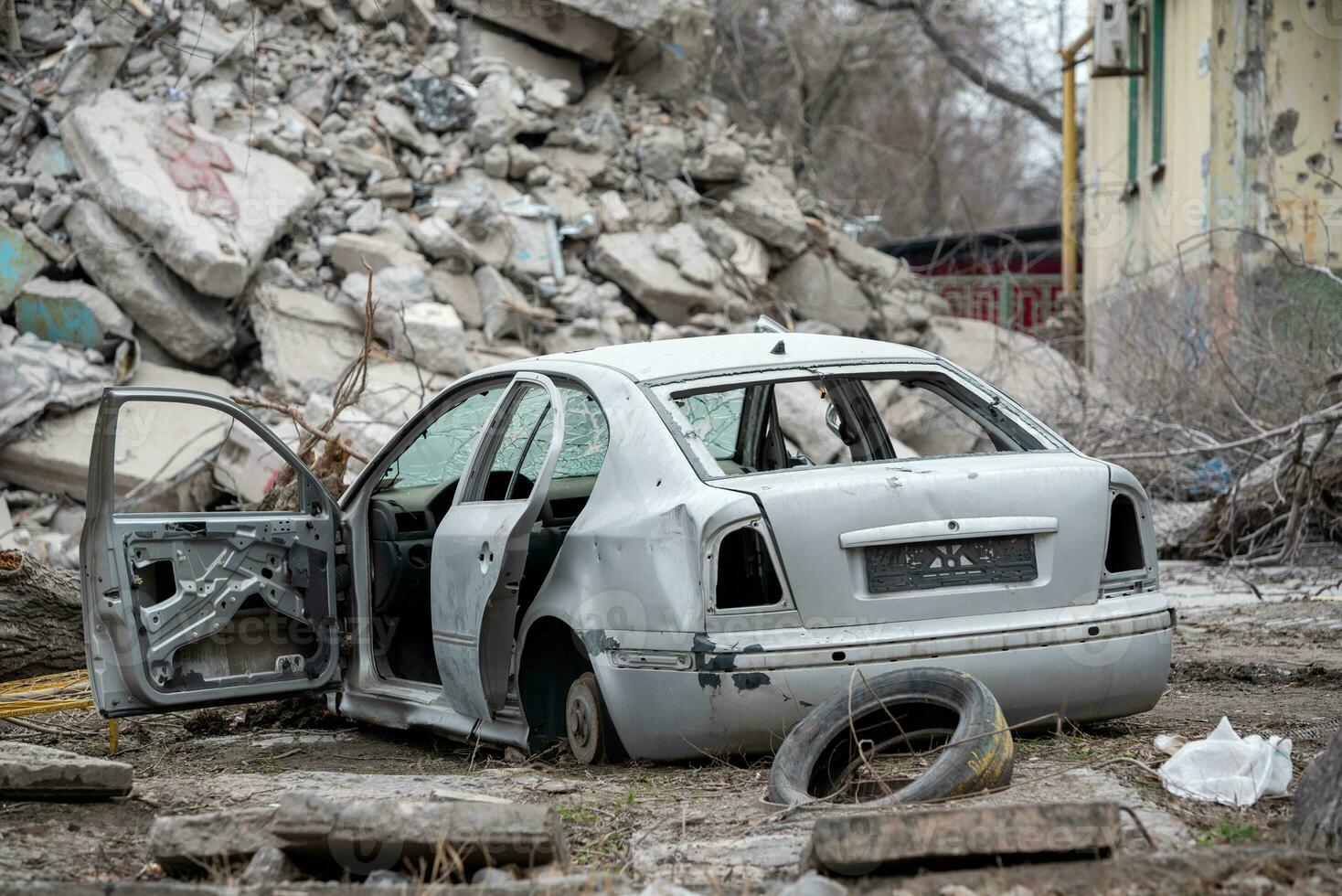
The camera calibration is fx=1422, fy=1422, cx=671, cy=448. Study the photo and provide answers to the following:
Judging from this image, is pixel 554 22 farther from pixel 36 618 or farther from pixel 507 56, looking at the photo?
pixel 36 618

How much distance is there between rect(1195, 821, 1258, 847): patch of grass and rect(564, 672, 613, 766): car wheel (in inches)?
71.1

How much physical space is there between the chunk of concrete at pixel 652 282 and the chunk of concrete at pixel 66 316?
4.78 metres

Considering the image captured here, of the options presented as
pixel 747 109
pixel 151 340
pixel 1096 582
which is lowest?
pixel 1096 582

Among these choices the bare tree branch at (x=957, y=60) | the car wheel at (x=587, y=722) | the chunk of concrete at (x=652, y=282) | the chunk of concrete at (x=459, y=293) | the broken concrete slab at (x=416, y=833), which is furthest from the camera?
the bare tree branch at (x=957, y=60)

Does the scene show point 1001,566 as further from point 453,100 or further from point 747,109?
point 747,109

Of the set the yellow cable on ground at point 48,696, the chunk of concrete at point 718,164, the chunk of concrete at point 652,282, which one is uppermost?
the chunk of concrete at point 718,164

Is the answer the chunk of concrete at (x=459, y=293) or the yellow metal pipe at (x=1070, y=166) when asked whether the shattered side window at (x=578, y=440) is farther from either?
the yellow metal pipe at (x=1070, y=166)

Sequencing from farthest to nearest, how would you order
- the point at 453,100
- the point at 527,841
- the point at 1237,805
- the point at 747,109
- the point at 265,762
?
the point at 747,109 → the point at 453,100 → the point at 265,762 → the point at 1237,805 → the point at 527,841

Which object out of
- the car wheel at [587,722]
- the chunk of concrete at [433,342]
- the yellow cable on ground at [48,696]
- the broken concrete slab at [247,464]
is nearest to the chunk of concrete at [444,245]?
the chunk of concrete at [433,342]

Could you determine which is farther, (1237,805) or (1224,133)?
(1224,133)

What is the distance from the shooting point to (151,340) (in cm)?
1283

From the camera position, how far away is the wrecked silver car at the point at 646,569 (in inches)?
160

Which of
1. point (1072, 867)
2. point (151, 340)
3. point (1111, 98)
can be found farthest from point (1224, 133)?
point (1072, 867)

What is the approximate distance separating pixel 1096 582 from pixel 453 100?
40.8 feet
